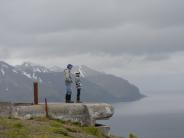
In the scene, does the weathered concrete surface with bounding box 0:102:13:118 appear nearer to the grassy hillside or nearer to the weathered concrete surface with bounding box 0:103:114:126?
the weathered concrete surface with bounding box 0:103:114:126

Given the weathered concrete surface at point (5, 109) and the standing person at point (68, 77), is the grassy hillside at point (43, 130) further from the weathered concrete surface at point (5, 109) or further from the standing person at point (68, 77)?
the standing person at point (68, 77)

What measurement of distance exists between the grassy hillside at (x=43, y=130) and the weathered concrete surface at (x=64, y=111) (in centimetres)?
50

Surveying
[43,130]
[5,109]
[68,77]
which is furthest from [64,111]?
[43,130]

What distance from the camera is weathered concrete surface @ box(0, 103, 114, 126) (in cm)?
1788

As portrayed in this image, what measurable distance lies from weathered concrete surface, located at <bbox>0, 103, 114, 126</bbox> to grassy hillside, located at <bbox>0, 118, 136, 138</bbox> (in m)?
0.50

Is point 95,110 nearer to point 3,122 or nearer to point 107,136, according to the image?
point 107,136

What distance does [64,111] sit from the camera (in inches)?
727

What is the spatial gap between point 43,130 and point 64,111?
11.9ft

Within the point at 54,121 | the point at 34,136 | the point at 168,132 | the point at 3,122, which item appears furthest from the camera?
the point at 168,132

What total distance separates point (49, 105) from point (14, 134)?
15.7ft

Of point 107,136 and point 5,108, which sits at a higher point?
point 5,108

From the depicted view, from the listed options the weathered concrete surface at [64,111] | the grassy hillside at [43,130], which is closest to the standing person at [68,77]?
the weathered concrete surface at [64,111]

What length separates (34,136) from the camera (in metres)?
13.6

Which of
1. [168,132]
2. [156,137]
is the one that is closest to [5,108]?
[156,137]
